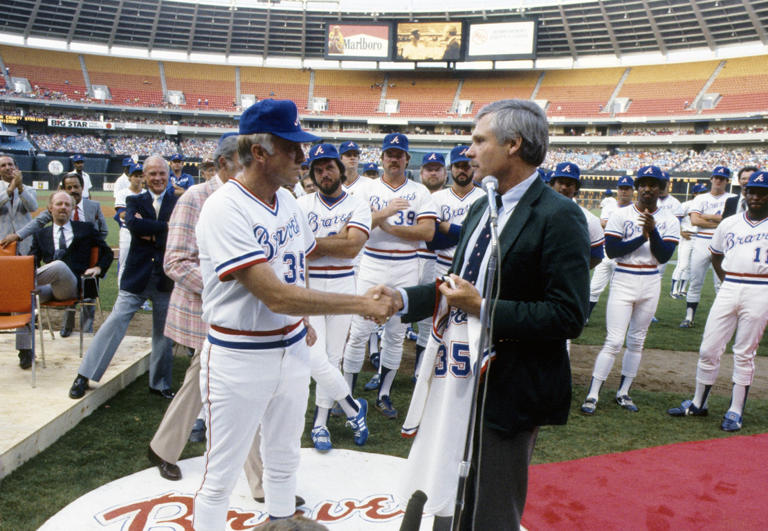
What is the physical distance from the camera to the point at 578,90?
149 ft

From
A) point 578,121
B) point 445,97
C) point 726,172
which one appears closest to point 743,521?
point 726,172

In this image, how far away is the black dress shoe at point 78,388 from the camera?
437 cm

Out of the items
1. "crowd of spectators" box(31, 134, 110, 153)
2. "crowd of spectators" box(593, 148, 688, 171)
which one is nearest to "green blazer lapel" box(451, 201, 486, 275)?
"crowd of spectators" box(593, 148, 688, 171)

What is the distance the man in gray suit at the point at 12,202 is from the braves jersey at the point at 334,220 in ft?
15.7

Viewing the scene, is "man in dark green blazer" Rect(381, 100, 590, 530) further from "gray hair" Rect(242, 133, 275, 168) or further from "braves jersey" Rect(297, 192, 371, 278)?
"braves jersey" Rect(297, 192, 371, 278)

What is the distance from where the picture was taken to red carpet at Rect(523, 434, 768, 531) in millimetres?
3195

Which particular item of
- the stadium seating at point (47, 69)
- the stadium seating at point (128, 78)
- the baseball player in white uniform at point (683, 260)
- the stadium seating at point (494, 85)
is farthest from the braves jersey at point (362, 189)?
the stadium seating at point (47, 69)

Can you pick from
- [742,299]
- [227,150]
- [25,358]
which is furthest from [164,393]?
[742,299]

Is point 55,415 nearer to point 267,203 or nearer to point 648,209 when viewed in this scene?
point 267,203

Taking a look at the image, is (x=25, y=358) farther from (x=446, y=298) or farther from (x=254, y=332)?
(x=446, y=298)

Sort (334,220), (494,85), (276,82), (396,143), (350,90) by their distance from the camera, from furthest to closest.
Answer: (276,82)
(350,90)
(494,85)
(396,143)
(334,220)

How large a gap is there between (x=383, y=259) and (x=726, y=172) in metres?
7.08

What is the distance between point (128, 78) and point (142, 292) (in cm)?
5139

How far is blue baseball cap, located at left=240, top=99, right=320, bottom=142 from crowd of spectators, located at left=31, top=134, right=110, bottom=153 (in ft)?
142
